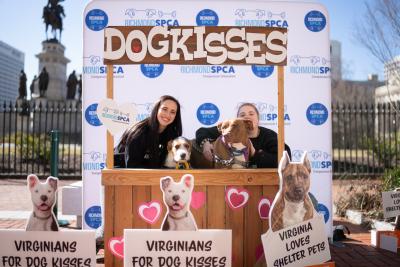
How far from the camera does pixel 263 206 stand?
10.5 ft

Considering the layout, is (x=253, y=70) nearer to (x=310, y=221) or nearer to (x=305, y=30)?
(x=305, y=30)

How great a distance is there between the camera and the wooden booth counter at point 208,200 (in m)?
3.09

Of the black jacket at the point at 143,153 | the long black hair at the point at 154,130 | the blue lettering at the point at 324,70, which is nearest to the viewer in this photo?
the black jacket at the point at 143,153

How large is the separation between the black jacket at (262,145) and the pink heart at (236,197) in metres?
0.76

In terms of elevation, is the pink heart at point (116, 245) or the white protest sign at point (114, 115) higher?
the white protest sign at point (114, 115)

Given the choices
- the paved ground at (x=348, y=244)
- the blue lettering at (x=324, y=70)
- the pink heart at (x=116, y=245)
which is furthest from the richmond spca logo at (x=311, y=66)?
the pink heart at (x=116, y=245)

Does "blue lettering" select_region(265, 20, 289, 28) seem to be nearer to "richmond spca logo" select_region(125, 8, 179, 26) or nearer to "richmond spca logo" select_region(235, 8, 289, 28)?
"richmond spca logo" select_region(235, 8, 289, 28)

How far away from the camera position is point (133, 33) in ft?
10.4

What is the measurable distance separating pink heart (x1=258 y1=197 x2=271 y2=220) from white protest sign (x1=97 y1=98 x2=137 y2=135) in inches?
55.1

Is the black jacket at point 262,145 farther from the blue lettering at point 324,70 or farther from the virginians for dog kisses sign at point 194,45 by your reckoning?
the virginians for dog kisses sign at point 194,45

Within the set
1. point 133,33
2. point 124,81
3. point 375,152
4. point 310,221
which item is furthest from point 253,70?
point 375,152

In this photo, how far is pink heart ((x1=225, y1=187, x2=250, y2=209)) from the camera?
3.14 metres

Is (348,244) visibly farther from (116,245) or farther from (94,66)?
(94,66)

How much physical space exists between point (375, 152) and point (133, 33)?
11708 millimetres
